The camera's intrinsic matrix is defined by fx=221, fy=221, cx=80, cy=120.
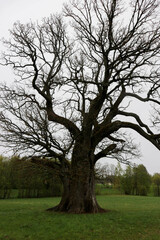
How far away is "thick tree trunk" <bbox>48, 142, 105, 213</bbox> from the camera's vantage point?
14.6m

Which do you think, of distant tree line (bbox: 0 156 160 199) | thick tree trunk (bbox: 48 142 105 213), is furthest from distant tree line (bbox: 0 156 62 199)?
thick tree trunk (bbox: 48 142 105 213)

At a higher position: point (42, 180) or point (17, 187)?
point (42, 180)

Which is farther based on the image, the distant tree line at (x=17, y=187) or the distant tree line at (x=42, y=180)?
the distant tree line at (x=17, y=187)

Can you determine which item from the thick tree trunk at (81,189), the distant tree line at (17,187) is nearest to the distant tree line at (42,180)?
the distant tree line at (17,187)

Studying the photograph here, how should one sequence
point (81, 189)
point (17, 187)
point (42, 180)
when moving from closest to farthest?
point (81, 189), point (42, 180), point (17, 187)

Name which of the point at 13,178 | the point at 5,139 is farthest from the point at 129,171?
the point at 5,139

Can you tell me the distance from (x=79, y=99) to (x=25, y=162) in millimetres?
6657

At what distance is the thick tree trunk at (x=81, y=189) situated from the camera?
14620 mm

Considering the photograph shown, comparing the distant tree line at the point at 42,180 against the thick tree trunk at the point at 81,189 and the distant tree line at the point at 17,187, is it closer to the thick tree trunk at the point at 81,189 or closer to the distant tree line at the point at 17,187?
the distant tree line at the point at 17,187

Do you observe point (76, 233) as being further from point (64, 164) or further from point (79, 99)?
point (79, 99)

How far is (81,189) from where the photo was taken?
48.9 ft

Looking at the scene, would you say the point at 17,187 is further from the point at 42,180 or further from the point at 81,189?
the point at 81,189

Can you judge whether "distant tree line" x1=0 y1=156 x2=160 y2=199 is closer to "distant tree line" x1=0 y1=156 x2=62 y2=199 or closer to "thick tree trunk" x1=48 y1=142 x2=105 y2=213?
"distant tree line" x1=0 y1=156 x2=62 y2=199

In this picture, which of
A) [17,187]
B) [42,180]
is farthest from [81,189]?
[17,187]
